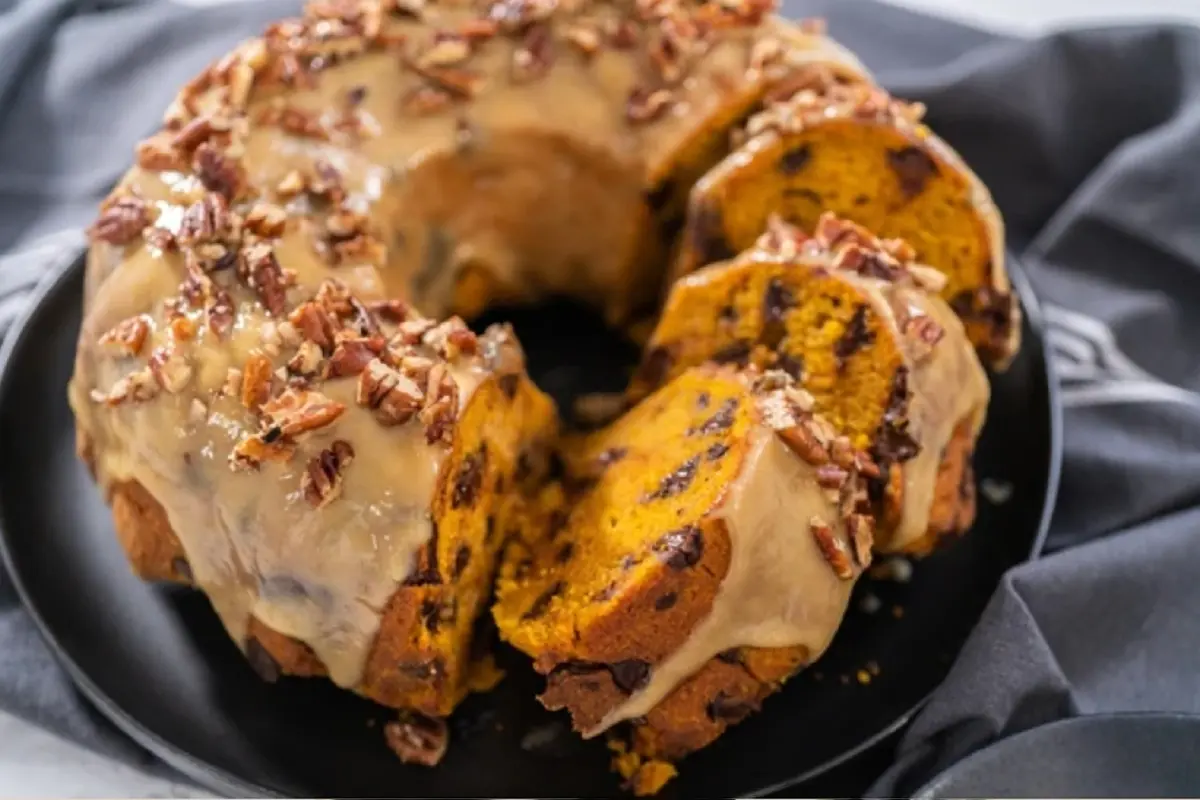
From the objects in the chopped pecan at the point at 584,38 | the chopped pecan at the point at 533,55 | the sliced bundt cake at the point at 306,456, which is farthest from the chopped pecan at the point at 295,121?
the chopped pecan at the point at 584,38

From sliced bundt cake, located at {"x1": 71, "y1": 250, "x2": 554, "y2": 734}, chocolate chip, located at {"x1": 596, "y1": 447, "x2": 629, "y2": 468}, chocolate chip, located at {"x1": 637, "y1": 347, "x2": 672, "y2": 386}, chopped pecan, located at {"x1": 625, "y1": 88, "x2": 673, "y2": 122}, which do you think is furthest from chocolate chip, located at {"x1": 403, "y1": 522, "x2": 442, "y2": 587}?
chopped pecan, located at {"x1": 625, "y1": 88, "x2": 673, "y2": 122}

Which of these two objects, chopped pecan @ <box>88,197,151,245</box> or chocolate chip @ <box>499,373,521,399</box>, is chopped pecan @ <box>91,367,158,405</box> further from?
chocolate chip @ <box>499,373,521,399</box>

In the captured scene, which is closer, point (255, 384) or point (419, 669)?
point (255, 384)

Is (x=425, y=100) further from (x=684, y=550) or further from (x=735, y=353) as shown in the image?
(x=684, y=550)

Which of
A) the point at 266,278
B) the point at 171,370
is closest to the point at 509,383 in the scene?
the point at 266,278

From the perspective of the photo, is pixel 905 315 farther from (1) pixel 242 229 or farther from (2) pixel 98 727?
(2) pixel 98 727

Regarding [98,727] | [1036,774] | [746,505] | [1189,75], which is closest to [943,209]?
[746,505]
